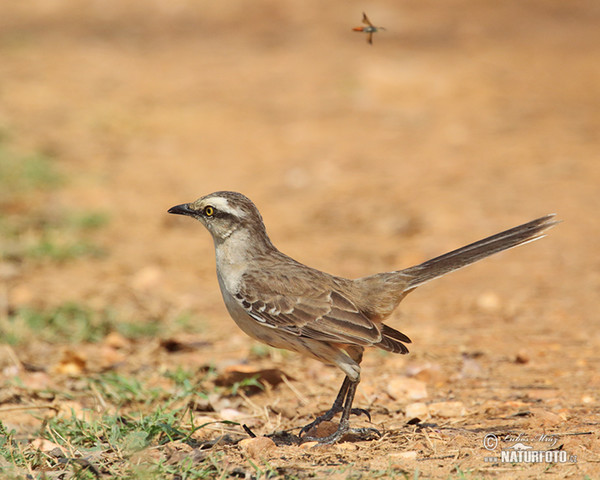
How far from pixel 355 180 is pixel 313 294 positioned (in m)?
7.33

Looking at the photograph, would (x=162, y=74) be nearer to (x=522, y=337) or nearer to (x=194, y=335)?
(x=194, y=335)

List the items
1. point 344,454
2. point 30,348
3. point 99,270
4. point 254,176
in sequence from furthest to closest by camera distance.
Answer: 1. point 254,176
2. point 99,270
3. point 30,348
4. point 344,454

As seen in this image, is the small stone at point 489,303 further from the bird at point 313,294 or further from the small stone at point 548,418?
the small stone at point 548,418

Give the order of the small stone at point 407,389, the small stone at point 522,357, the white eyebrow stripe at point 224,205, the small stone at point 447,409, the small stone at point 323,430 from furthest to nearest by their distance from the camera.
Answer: the small stone at point 522,357 → the small stone at point 407,389 → the white eyebrow stripe at point 224,205 → the small stone at point 447,409 → the small stone at point 323,430

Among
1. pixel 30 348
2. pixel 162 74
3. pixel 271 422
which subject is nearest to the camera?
pixel 271 422

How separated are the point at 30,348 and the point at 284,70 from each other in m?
13.0

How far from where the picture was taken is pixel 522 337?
7281 mm

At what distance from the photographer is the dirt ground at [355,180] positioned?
18.7 feet

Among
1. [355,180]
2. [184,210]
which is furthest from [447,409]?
[355,180]

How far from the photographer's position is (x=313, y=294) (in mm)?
5422

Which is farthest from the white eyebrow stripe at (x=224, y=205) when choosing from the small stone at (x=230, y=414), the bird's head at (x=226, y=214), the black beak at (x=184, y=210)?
the small stone at (x=230, y=414)

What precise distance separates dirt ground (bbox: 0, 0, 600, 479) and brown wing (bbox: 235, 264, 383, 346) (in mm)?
684

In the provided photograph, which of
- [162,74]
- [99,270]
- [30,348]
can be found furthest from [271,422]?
[162,74]

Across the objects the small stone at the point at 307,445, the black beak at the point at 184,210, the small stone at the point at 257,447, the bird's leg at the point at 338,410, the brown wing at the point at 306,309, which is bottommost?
the small stone at the point at 257,447
